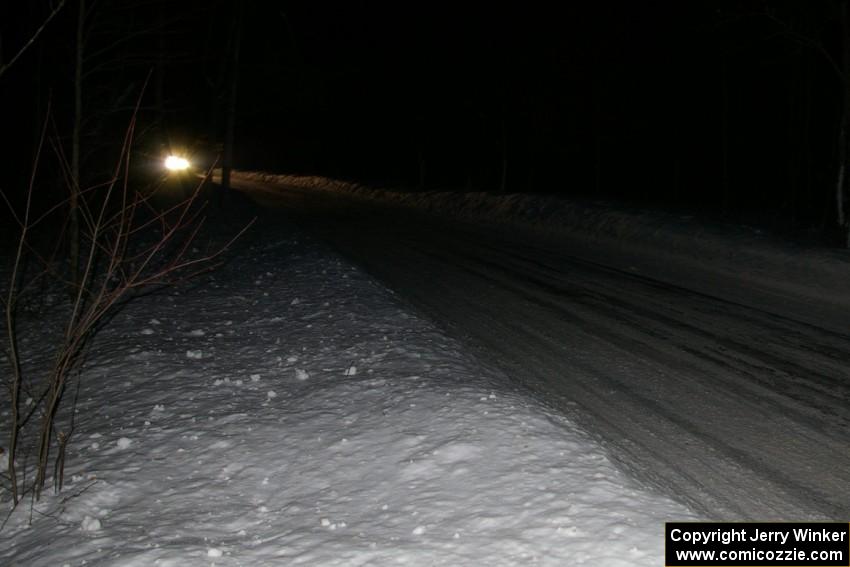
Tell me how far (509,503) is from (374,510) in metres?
0.91

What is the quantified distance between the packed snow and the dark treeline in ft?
26.1

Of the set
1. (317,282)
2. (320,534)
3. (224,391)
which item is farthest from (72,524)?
(317,282)

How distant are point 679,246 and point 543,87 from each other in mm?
14190

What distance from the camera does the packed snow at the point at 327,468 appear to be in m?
→ 4.01

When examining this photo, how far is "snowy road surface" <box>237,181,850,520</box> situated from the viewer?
492 cm

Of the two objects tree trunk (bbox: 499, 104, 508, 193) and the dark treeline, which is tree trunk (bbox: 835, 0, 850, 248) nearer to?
the dark treeline

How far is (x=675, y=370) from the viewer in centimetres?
724

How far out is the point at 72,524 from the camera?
4.70 meters

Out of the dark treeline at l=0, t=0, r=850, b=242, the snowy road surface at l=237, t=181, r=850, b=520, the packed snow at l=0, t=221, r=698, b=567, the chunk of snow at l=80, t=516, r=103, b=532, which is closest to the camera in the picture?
the packed snow at l=0, t=221, r=698, b=567

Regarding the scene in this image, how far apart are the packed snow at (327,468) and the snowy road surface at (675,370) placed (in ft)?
2.07

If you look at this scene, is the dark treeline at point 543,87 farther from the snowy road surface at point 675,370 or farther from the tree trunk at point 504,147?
the snowy road surface at point 675,370

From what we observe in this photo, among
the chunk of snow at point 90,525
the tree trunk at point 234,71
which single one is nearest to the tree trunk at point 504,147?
the tree trunk at point 234,71

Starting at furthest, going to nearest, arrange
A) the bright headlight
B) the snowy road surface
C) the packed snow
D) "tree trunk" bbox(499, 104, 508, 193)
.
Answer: "tree trunk" bbox(499, 104, 508, 193), the bright headlight, the snowy road surface, the packed snow

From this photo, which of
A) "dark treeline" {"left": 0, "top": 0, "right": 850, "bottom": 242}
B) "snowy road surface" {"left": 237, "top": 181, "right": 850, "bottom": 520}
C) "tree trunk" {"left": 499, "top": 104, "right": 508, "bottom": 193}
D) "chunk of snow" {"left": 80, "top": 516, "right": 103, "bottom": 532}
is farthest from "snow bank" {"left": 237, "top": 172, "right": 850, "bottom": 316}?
"chunk of snow" {"left": 80, "top": 516, "right": 103, "bottom": 532}
